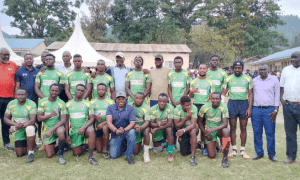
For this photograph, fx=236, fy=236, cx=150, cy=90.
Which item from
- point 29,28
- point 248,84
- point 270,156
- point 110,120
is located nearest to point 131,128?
point 110,120

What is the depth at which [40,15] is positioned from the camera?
34719mm

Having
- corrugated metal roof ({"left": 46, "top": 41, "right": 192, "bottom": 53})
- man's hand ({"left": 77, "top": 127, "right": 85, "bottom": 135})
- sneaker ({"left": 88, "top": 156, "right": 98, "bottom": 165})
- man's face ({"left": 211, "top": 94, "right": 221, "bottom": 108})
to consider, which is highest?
corrugated metal roof ({"left": 46, "top": 41, "right": 192, "bottom": 53})

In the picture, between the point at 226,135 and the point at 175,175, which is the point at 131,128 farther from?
the point at 226,135

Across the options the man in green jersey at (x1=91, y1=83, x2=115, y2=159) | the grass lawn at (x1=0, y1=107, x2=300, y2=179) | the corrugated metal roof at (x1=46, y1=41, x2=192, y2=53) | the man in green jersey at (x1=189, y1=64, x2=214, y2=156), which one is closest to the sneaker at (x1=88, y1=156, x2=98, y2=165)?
the grass lawn at (x1=0, y1=107, x2=300, y2=179)

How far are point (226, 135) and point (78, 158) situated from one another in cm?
311

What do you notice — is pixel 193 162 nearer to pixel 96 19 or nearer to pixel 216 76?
pixel 216 76

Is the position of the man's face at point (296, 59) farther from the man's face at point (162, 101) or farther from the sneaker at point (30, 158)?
the sneaker at point (30, 158)

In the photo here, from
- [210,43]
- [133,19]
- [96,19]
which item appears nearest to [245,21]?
[210,43]

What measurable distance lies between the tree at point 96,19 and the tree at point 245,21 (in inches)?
695

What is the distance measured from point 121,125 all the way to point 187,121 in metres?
1.43

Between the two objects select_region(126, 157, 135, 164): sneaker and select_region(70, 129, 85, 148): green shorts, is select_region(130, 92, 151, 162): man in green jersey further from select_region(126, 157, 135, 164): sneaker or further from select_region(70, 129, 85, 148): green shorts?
select_region(70, 129, 85, 148): green shorts

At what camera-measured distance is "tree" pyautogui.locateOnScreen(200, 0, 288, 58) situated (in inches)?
1350

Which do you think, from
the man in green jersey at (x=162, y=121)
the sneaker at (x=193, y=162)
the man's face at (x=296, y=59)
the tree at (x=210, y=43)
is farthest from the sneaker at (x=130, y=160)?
the tree at (x=210, y=43)

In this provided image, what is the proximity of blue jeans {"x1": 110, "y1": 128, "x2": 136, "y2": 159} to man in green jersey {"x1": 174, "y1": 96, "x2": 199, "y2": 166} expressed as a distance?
946 millimetres
